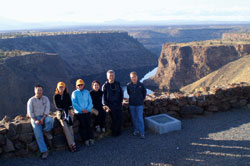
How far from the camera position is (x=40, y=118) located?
7965 millimetres

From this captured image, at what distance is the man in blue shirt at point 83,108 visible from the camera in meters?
8.41

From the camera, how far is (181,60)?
67062mm

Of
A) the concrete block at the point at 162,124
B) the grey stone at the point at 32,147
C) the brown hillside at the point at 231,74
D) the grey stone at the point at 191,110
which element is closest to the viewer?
the grey stone at the point at 32,147

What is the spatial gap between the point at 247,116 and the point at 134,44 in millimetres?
101448

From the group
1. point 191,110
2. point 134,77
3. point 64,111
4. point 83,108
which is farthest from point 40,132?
point 191,110

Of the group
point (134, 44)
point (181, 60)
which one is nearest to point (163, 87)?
point (181, 60)

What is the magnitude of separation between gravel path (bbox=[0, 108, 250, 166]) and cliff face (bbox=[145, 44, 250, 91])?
48.6 meters

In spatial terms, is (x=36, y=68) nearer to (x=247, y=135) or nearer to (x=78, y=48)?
(x=78, y=48)

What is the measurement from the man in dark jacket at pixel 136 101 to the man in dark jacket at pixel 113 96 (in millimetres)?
408

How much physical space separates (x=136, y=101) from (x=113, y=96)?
0.77 m

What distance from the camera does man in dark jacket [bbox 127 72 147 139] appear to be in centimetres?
918

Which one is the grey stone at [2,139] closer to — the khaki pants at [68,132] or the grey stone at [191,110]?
the khaki pants at [68,132]

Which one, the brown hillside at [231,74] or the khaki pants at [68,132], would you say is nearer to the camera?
the khaki pants at [68,132]

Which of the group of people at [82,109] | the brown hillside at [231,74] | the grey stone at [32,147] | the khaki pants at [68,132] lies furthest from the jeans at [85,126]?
the brown hillside at [231,74]
